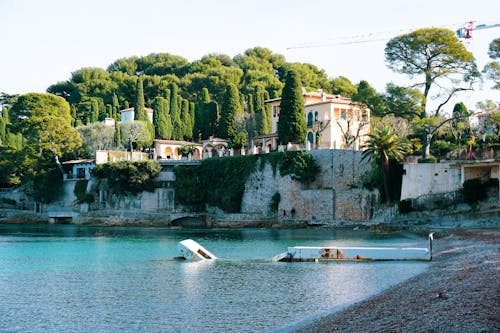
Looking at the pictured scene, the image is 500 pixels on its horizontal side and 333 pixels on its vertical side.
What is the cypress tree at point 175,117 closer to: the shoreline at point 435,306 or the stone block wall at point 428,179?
the stone block wall at point 428,179

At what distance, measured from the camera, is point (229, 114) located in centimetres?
6838

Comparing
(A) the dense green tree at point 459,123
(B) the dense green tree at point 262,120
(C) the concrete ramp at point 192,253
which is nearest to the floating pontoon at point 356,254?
(C) the concrete ramp at point 192,253

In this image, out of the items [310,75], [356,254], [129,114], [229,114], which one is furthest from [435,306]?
[310,75]

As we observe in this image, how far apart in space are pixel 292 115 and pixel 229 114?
13213 millimetres

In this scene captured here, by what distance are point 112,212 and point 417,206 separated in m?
30.8

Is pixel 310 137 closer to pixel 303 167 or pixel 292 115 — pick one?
pixel 292 115

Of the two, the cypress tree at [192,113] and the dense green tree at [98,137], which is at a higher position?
the cypress tree at [192,113]

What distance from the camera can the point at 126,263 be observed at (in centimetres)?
2819

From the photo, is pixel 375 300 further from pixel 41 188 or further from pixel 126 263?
pixel 41 188

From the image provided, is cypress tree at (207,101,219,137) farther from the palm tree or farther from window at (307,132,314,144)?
the palm tree

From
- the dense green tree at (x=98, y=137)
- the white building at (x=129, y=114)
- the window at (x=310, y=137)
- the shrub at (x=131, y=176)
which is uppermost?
the white building at (x=129, y=114)

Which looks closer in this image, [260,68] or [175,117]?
[175,117]

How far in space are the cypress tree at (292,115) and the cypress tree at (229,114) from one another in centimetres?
1181

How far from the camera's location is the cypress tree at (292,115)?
5622 cm
